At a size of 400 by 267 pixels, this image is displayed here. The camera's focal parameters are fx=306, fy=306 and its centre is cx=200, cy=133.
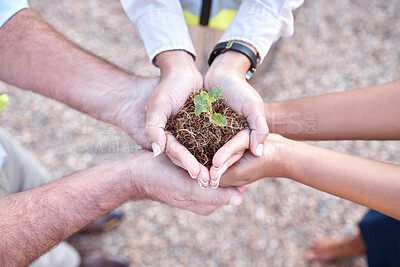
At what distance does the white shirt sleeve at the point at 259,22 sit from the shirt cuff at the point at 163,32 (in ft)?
0.94

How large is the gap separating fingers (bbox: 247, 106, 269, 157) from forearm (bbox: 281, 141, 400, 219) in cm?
21

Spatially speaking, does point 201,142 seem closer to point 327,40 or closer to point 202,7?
point 202,7

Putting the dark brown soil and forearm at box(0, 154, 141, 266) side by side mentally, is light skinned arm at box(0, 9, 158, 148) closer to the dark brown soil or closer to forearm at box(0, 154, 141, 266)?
forearm at box(0, 154, 141, 266)

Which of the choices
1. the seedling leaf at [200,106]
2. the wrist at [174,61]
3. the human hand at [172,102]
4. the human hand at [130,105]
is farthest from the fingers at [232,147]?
the human hand at [130,105]

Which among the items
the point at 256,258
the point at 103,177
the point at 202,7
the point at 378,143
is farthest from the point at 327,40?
the point at 103,177

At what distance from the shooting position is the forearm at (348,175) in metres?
1.53

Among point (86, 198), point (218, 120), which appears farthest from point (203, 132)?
point (86, 198)

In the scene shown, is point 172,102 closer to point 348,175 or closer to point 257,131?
point 257,131

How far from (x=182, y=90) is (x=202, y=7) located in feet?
2.64

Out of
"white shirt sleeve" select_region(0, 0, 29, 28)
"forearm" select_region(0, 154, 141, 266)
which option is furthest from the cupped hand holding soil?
"white shirt sleeve" select_region(0, 0, 29, 28)

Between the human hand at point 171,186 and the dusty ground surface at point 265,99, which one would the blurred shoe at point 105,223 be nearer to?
the dusty ground surface at point 265,99

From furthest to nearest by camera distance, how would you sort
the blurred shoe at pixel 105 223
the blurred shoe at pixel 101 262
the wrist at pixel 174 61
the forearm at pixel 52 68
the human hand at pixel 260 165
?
the blurred shoe at pixel 105 223
the blurred shoe at pixel 101 262
the forearm at pixel 52 68
the wrist at pixel 174 61
the human hand at pixel 260 165

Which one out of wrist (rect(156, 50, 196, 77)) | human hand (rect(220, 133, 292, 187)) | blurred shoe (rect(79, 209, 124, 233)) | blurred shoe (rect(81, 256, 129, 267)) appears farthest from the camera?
blurred shoe (rect(79, 209, 124, 233))

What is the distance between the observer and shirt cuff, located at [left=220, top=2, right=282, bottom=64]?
194 cm
